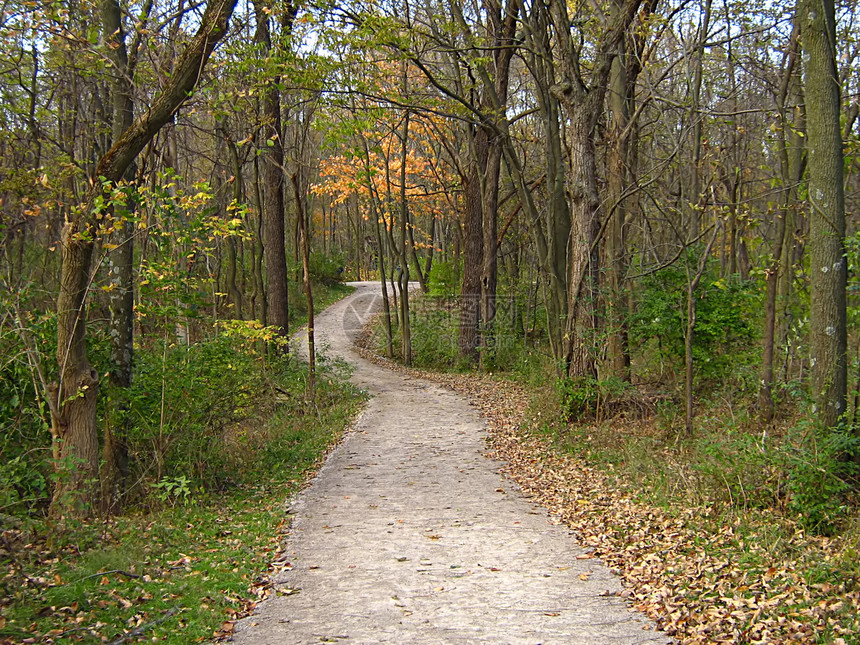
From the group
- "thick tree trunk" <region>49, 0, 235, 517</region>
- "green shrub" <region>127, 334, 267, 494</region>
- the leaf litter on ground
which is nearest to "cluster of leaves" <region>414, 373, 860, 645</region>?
the leaf litter on ground

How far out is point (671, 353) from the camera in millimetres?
10781

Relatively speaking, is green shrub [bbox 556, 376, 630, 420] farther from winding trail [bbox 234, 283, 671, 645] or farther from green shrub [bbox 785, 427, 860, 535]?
green shrub [bbox 785, 427, 860, 535]

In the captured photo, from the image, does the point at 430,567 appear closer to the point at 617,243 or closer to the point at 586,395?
the point at 586,395

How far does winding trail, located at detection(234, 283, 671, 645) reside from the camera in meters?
4.89

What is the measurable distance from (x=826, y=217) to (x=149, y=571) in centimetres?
700

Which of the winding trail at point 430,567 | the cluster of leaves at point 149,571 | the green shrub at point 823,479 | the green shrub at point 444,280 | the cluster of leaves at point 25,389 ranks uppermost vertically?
the green shrub at point 444,280

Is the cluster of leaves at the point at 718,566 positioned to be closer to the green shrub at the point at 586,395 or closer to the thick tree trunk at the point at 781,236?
the green shrub at the point at 586,395

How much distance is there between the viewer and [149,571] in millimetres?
5809

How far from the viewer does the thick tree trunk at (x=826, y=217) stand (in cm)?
614

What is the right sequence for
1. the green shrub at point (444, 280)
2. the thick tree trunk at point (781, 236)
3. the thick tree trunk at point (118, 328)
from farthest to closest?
the green shrub at point (444, 280) < the thick tree trunk at point (781, 236) < the thick tree trunk at point (118, 328)

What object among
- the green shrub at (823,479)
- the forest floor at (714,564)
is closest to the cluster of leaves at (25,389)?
the forest floor at (714,564)

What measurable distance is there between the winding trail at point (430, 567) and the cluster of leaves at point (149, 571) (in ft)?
1.04

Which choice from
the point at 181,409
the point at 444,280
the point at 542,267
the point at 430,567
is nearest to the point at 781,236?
the point at 542,267

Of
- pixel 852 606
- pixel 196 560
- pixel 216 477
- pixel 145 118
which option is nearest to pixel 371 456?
pixel 216 477
